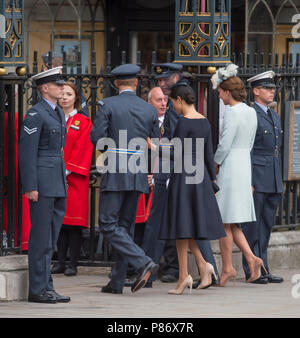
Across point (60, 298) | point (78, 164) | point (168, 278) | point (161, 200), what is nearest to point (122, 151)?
point (161, 200)

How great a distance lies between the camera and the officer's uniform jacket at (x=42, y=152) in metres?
9.12

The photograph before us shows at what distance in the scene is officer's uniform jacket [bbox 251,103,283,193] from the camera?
1087cm

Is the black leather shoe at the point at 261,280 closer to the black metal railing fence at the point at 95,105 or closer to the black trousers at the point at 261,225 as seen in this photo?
the black trousers at the point at 261,225

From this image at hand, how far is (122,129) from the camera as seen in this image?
9672mm

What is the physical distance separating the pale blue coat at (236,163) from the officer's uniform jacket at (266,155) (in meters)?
0.29

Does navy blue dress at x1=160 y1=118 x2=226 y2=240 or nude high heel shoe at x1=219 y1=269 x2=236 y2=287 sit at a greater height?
navy blue dress at x1=160 y1=118 x2=226 y2=240

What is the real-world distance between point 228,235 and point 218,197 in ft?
1.15

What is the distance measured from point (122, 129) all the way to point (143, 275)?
119cm

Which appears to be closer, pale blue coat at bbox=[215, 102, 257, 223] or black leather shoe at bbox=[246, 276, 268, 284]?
pale blue coat at bbox=[215, 102, 257, 223]

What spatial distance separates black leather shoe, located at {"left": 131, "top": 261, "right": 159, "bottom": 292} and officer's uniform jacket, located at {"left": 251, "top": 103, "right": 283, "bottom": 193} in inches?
68.7

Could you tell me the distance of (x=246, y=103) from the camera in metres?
11.5

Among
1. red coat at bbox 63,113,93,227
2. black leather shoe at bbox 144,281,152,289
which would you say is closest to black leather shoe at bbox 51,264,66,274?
red coat at bbox 63,113,93,227

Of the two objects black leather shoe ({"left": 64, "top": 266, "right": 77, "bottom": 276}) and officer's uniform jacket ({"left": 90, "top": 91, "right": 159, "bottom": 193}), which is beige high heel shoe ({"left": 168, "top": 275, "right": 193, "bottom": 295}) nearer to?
officer's uniform jacket ({"left": 90, "top": 91, "right": 159, "bottom": 193})

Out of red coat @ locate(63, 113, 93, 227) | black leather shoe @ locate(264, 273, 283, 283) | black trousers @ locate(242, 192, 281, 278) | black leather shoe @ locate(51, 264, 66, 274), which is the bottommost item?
black leather shoe @ locate(264, 273, 283, 283)
